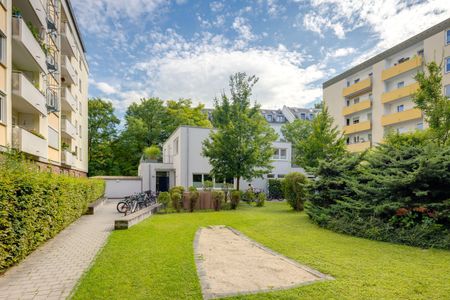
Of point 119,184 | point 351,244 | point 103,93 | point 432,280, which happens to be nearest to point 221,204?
point 351,244

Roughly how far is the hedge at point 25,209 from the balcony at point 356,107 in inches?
1253

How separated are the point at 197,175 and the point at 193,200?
8356 millimetres

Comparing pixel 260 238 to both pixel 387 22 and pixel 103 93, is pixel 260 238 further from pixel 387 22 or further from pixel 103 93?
pixel 103 93

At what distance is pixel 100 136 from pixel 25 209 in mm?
39998

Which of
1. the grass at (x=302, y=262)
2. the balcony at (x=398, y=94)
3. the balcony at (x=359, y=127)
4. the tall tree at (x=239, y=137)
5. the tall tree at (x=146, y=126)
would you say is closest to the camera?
the grass at (x=302, y=262)

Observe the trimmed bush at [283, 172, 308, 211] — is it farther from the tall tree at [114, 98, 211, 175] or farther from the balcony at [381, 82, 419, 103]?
the tall tree at [114, 98, 211, 175]

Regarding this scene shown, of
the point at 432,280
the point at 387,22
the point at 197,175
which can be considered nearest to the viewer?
the point at 432,280

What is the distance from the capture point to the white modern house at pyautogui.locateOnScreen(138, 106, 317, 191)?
963 inches

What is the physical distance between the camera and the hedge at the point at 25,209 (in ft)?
17.7

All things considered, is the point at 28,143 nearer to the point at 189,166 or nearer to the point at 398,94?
the point at 189,166

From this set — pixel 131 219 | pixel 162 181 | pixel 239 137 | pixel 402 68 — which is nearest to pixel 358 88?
pixel 402 68

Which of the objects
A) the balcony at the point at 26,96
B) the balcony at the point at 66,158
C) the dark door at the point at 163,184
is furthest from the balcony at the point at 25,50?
the dark door at the point at 163,184

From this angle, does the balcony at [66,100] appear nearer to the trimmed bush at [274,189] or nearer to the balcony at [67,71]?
the balcony at [67,71]

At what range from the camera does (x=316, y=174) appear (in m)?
12.9
